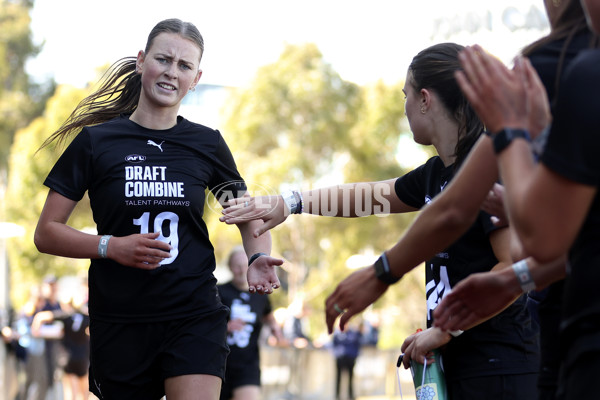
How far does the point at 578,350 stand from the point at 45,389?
15808 millimetres

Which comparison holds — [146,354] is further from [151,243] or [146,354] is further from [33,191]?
[33,191]

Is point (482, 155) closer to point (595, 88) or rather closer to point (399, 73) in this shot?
point (595, 88)

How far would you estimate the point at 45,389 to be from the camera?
1689 centimetres

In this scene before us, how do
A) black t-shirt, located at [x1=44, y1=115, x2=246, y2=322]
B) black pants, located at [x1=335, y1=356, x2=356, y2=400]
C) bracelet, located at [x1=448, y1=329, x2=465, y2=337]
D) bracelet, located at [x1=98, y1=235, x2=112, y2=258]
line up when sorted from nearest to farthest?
1. bracelet, located at [x1=448, y1=329, x2=465, y2=337]
2. bracelet, located at [x1=98, y1=235, x2=112, y2=258]
3. black t-shirt, located at [x1=44, y1=115, x2=246, y2=322]
4. black pants, located at [x1=335, y1=356, x2=356, y2=400]

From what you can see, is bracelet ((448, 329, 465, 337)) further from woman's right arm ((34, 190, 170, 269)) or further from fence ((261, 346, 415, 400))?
fence ((261, 346, 415, 400))

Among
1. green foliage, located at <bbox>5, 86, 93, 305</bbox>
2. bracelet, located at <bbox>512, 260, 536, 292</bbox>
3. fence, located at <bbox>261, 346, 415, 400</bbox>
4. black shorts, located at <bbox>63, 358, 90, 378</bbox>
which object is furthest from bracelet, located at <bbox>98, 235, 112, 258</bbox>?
green foliage, located at <bbox>5, 86, 93, 305</bbox>

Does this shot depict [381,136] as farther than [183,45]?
Yes

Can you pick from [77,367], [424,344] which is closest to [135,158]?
[424,344]

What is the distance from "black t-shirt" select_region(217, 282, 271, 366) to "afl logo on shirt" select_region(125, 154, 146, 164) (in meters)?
5.08

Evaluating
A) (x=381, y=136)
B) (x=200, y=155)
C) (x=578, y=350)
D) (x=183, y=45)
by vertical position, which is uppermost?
(x=381, y=136)

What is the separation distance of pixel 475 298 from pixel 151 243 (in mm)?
1786

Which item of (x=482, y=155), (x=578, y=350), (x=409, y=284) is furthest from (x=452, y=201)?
(x=409, y=284)

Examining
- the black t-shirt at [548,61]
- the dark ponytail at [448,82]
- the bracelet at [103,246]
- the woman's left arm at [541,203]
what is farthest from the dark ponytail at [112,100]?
the woman's left arm at [541,203]

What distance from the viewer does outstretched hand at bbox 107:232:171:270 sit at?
4234mm
